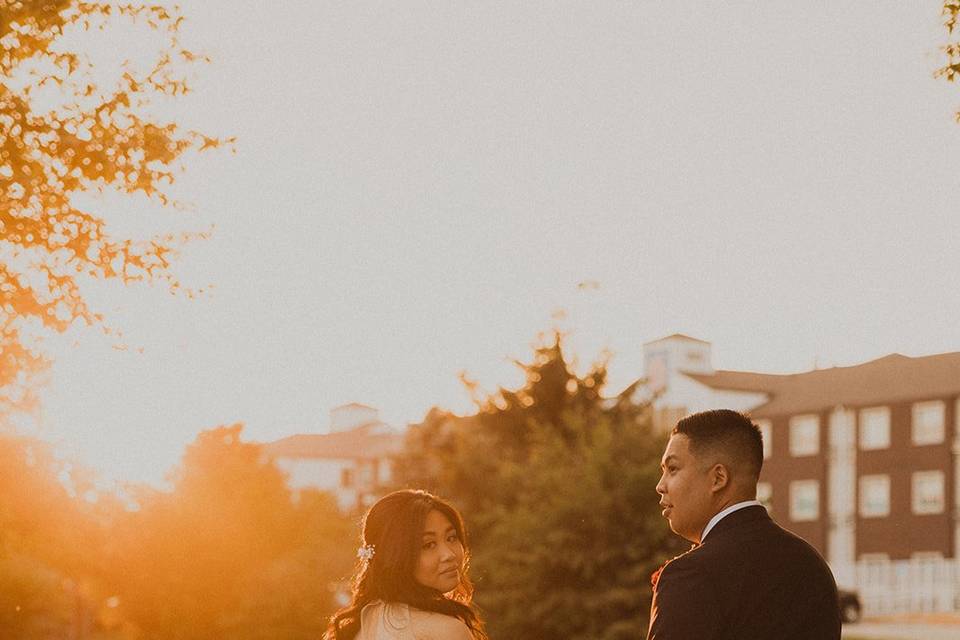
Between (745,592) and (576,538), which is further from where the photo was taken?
(576,538)

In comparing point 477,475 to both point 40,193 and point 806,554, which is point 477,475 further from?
point 806,554

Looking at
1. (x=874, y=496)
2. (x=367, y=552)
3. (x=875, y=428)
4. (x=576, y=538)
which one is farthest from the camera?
(x=875, y=428)

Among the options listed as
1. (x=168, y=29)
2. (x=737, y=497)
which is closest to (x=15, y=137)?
(x=168, y=29)

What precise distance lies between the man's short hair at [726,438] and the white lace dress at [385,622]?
1579 mm

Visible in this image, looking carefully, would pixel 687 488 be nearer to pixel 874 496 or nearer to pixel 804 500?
pixel 874 496

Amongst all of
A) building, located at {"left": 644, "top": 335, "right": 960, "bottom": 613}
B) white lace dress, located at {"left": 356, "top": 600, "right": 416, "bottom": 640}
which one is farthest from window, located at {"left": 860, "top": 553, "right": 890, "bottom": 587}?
white lace dress, located at {"left": 356, "top": 600, "right": 416, "bottom": 640}

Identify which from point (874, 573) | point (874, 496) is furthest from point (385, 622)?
point (874, 496)

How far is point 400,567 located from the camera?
5887 mm

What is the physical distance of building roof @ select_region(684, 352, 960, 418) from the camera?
228 feet

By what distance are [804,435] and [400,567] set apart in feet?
230

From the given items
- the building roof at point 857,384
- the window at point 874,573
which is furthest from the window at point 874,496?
the building roof at point 857,384

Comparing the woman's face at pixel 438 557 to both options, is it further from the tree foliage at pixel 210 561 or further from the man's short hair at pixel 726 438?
the tree foliage at pixel 210 561

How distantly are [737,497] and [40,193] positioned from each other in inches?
447

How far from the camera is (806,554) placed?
4668mm
